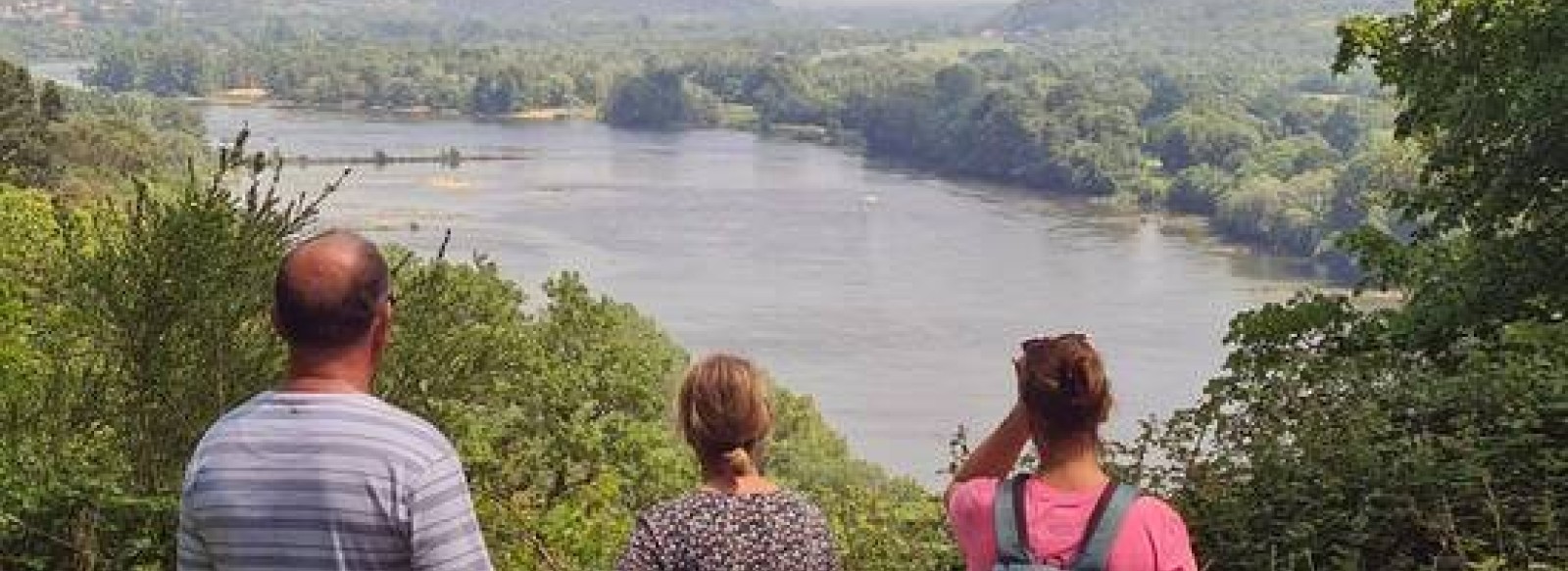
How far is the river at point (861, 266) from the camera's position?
43.0m

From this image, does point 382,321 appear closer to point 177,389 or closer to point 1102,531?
point 1102,531

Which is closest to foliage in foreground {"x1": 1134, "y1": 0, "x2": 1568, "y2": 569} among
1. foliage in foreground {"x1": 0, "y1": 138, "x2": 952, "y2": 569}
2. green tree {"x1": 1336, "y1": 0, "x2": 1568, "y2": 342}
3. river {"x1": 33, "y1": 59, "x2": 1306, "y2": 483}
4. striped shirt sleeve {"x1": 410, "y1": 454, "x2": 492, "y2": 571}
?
green tree {"x1": 1336, "y1": 0, "x2": 1568, "y2": 342}

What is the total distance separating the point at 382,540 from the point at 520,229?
2468 inches

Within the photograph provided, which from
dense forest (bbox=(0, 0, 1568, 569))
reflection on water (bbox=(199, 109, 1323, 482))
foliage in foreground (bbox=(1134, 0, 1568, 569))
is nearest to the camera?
foliage in foreground (bbox=(1134, 0, 1568, 569))

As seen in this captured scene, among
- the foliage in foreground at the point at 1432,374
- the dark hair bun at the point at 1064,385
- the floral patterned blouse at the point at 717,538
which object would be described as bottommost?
the foliage in foreground at the point at 1432,374

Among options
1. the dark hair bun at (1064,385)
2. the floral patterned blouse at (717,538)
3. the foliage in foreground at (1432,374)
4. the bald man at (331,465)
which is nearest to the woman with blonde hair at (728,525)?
the floral patterned blouse at (717,538)

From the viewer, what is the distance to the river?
43031mm

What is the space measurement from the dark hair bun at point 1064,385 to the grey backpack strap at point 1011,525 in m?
0.12

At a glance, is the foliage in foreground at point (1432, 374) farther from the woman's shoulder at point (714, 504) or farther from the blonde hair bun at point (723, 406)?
the blonde hair bun at point (723, 406)

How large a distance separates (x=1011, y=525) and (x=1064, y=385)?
243mm

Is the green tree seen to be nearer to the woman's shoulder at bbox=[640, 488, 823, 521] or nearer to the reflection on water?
the woman's shoulder at bbox=[640, 488, 823, 521]

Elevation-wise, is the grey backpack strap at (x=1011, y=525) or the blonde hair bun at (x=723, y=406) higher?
the blonde hair bun at (x=723, y=406)

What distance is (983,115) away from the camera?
10325 centimetres

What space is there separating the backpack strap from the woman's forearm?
0.20 meters
